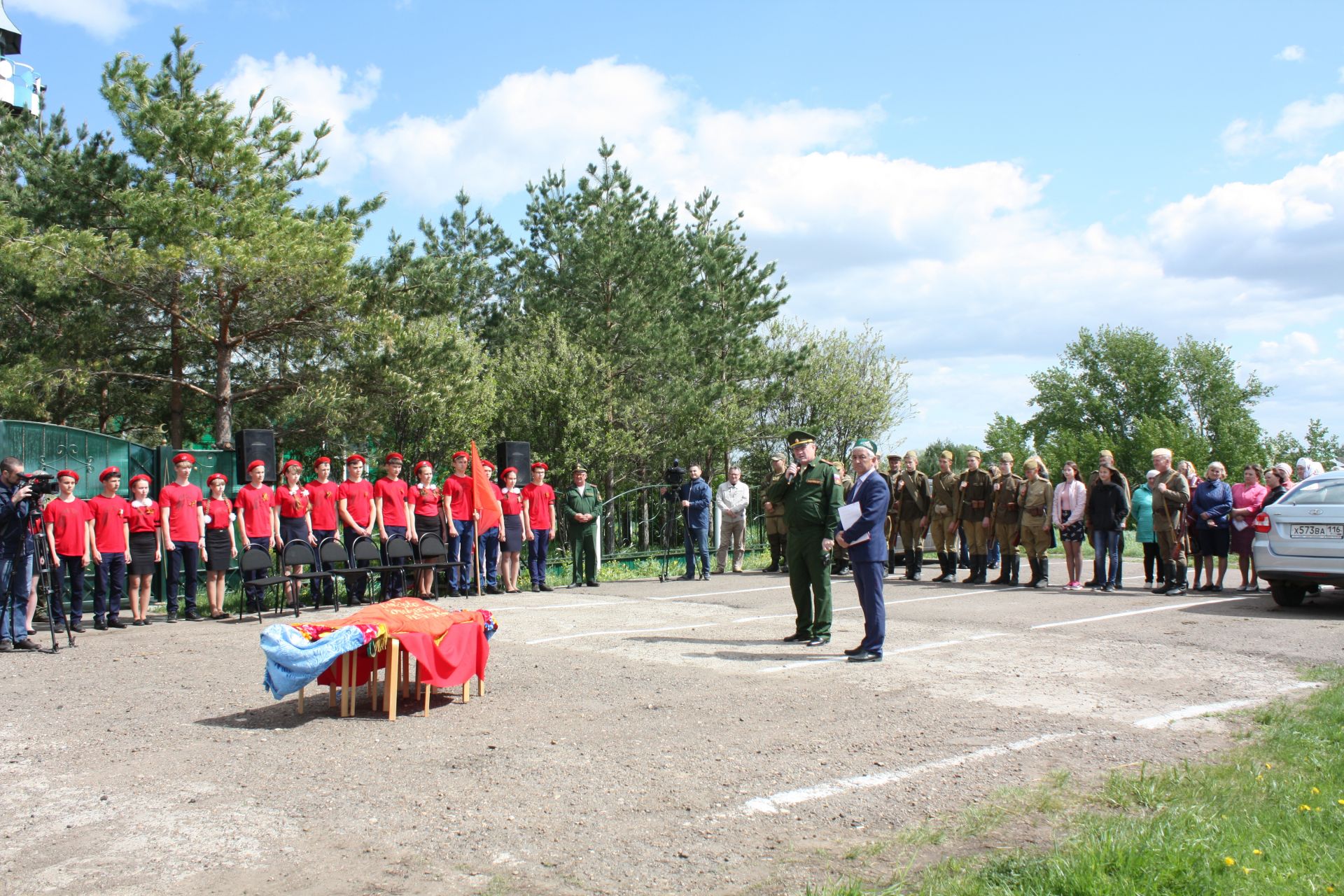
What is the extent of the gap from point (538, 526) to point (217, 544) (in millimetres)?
4456

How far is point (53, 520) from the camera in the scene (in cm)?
1102

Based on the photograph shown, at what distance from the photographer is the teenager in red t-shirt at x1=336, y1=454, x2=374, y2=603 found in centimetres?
1335

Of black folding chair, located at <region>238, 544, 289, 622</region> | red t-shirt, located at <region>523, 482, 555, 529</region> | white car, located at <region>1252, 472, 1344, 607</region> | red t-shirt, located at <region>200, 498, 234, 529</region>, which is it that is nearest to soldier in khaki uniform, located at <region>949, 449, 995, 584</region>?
white car, located at <region>1252, 472, 1344, 607</region>

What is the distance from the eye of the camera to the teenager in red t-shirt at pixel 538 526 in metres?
15.1

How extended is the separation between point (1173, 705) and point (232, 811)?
5624 millimetres

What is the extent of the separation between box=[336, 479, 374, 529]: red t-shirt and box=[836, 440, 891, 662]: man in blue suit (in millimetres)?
7113

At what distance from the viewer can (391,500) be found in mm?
13742

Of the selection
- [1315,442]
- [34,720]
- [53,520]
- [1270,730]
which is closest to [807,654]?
[1270,730]

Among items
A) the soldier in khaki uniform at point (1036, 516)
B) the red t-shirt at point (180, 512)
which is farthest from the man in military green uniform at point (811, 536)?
the red t-shirt at point (180, 512)

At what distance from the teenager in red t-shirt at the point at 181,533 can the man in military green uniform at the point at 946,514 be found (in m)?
10.5

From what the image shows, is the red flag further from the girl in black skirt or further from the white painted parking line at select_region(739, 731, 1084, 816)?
the white painted parking line at select_region(739, 731, 1084, 816)

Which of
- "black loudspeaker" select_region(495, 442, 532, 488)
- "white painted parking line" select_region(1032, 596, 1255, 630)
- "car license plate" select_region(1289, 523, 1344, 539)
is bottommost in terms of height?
"white painted parking line" select_region(1032, 596, 1255, 630)

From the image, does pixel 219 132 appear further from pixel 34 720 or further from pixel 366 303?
pixel 34 720

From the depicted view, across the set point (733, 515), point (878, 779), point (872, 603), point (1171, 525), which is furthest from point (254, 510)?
point (1171, 525)
